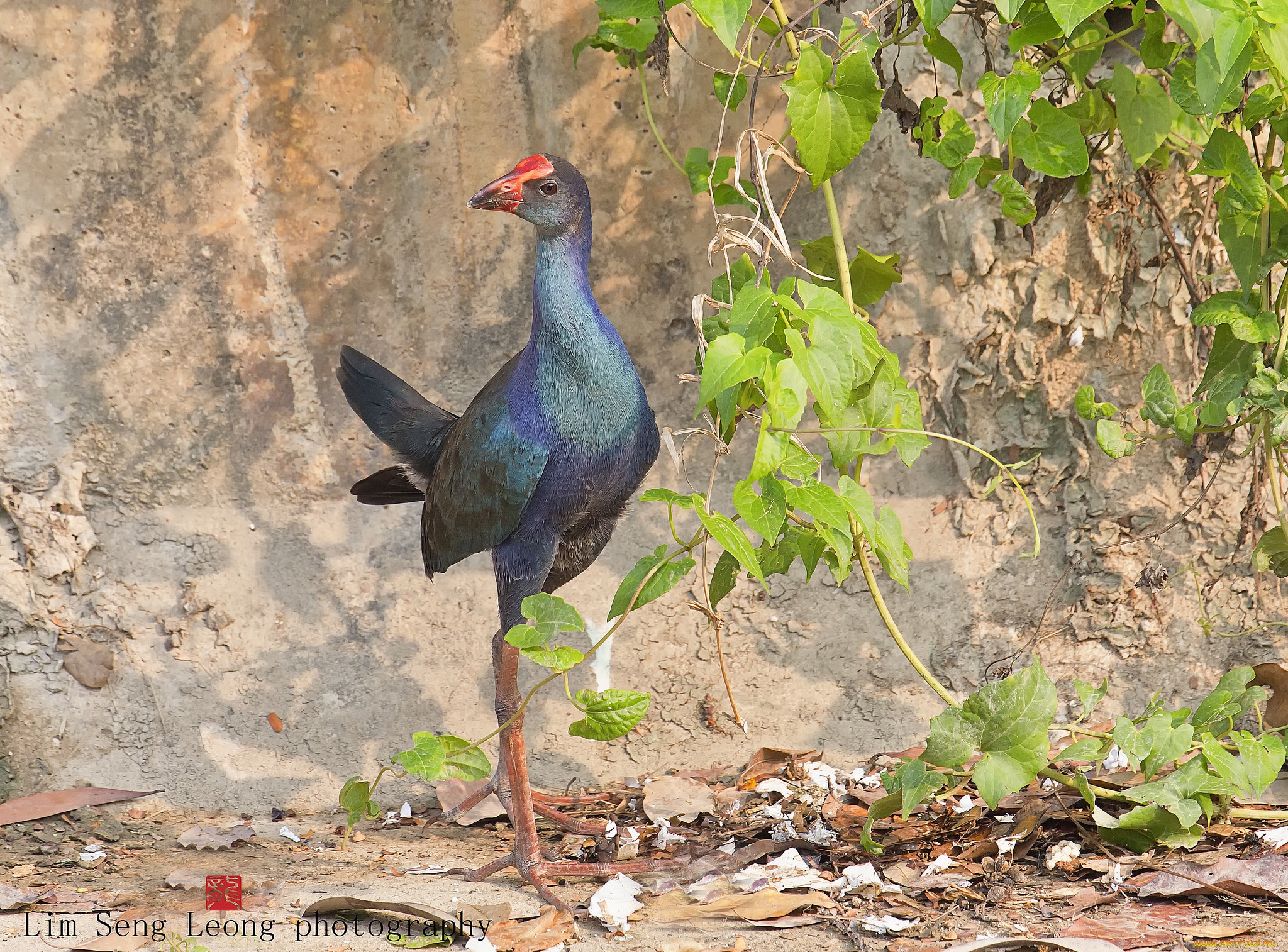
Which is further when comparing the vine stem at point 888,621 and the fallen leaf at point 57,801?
the fallen leaf at point 57,801

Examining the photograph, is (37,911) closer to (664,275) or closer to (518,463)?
(518,463)

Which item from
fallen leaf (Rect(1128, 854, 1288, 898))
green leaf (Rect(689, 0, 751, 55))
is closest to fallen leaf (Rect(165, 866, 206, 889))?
A: fallen leaf (Rect(1128, 854, 1288, 898))

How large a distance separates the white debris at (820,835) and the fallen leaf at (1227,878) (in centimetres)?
70

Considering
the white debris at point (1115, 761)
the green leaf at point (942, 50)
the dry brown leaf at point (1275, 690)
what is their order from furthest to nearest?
1. the white debris at point (1115, 761)
2. the dry brown leaf at point (1275, 690)
3. the green leaf at point (942, 50)

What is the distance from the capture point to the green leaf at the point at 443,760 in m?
2.31

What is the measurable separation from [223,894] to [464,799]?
895mm

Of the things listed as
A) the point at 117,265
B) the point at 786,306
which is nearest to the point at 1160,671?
the point at 786,306

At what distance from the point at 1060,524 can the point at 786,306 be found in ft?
6.26

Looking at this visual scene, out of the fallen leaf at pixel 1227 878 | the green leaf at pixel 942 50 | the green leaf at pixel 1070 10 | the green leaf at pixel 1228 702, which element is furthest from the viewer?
the green leaf at pixel 942 50

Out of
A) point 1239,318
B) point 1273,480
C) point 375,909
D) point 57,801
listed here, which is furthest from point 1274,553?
point 57,801

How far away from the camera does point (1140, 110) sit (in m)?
2.64

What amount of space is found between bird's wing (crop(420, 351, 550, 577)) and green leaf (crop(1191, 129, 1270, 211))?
1.63 meters

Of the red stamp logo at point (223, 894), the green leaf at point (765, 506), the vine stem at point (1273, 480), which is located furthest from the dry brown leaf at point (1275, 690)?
the red stamp logo at point (223, 894)

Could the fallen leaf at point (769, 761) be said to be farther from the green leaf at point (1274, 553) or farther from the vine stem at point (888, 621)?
the green leaf at point (1274, 553)
